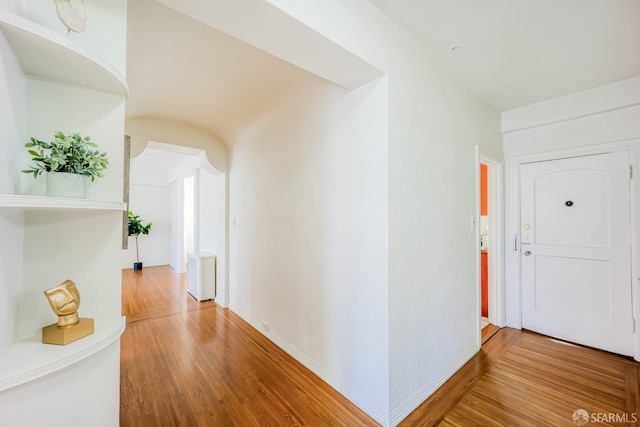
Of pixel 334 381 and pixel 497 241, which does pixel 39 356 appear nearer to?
pixel 334 381

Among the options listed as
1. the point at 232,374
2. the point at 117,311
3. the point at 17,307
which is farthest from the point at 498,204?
the point at 17,307

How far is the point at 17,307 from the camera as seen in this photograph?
86cm

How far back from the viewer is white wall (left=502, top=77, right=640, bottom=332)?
8.07 ft

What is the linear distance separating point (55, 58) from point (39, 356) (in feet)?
3.04

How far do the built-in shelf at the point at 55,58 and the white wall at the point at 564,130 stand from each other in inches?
148

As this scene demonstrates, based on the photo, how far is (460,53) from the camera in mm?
2041

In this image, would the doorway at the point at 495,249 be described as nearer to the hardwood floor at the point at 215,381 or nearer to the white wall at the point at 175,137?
the hardwood floor at the point at 215,381

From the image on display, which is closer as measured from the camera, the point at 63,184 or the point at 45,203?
the point at 45,203

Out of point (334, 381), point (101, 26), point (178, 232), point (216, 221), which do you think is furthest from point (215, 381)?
point (178, 232)

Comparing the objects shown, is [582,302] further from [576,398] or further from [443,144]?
[443,144]

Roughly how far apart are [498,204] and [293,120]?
2625 millimetres

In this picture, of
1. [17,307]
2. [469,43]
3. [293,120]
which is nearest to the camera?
[17,307]

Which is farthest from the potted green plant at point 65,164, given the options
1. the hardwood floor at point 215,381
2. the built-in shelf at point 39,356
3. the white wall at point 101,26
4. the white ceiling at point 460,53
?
the hardwood floor at point 215,381

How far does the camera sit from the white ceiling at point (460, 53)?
1.64 metres
